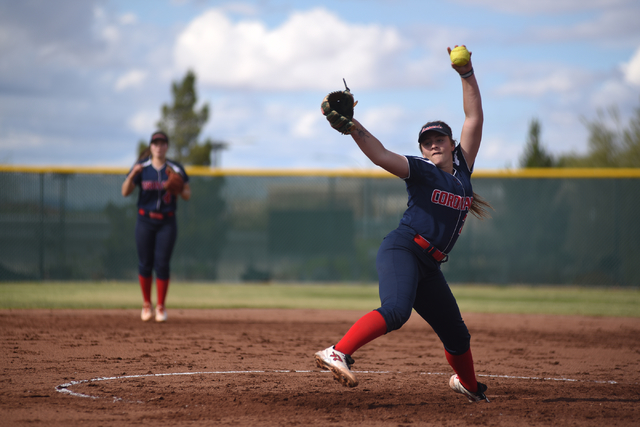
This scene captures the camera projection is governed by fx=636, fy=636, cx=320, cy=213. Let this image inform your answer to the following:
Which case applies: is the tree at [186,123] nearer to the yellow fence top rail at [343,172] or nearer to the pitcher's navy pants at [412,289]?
the yellow fence top rail at [343,172]

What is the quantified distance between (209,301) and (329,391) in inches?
259

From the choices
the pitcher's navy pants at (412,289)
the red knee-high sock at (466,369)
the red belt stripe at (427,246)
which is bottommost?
the red knee-high sock at (466,369)

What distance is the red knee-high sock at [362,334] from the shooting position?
3.38 meters

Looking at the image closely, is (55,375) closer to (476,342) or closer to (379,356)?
(379,356)

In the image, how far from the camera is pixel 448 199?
3.74 m

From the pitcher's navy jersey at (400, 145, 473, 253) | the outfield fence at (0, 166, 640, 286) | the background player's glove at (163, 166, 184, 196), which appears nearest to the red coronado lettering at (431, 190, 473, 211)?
the pitcher's navy jersey at (400, 145, 473, 253)

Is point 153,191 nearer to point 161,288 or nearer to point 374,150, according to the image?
point 161,288

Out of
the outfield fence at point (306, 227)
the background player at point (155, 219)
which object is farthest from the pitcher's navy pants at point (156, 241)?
the outfield fence at point (306, 227)

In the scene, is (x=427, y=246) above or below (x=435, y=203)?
below

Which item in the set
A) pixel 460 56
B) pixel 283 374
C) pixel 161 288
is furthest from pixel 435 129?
pixel 161 288

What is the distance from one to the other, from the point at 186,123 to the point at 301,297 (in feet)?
48.2

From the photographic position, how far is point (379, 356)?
5.98 metres

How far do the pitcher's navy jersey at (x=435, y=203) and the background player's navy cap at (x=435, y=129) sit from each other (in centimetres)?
19

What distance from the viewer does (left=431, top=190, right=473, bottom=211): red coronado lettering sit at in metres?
3.72
